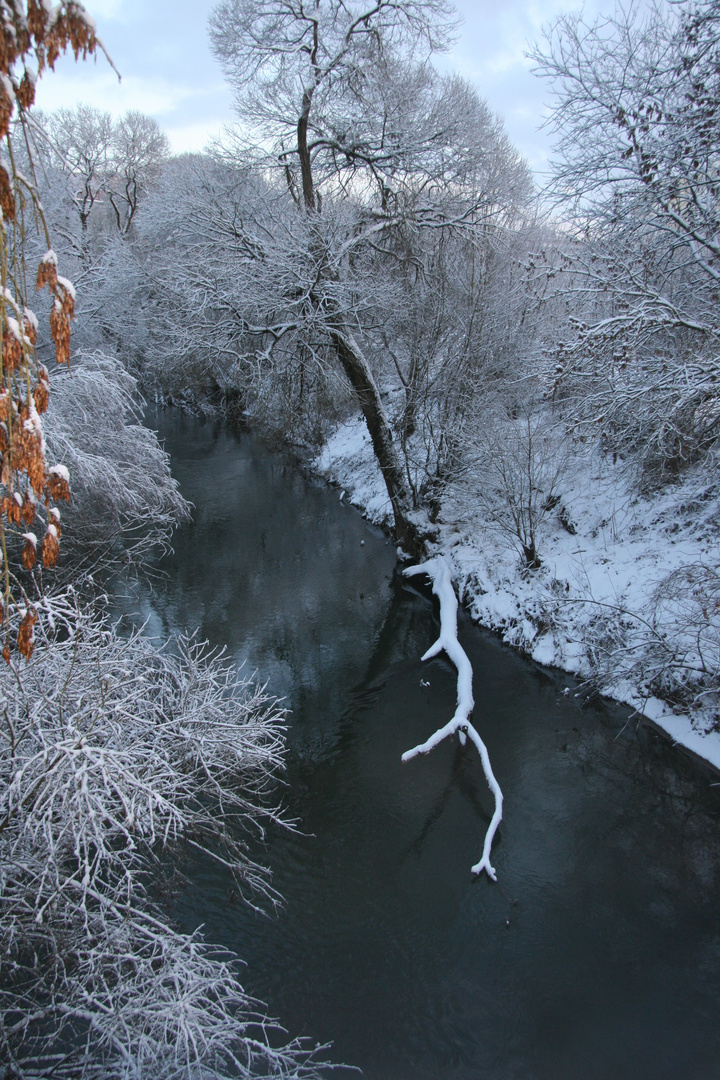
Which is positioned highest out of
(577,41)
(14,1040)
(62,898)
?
(577,41)

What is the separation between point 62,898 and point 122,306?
50.0ft

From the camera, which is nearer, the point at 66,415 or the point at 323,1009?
the point at 323,1009

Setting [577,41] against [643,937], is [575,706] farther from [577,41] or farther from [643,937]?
[577,41]

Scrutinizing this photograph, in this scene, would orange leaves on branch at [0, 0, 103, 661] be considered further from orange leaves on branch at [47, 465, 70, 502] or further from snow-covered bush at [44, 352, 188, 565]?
snow-covered bush at [44, 352, 188, 565]

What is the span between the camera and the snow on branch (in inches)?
247

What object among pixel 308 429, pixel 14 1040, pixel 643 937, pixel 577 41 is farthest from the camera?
pixel 308 429

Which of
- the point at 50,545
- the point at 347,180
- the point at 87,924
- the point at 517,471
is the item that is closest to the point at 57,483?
the point at 50,545

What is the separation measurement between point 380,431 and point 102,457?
18.3ft

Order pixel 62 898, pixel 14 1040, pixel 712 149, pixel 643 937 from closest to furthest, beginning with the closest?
pixel 14 1040 < pixel 62 898 < pixel 643 937 < pixel 712 149

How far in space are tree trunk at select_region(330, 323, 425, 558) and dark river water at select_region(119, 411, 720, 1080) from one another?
3731mm

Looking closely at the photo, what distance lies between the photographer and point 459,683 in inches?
341

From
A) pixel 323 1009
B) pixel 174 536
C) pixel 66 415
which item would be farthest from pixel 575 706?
pixel 174 536

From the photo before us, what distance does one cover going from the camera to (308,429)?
15.4 m

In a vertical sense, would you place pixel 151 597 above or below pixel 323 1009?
above
